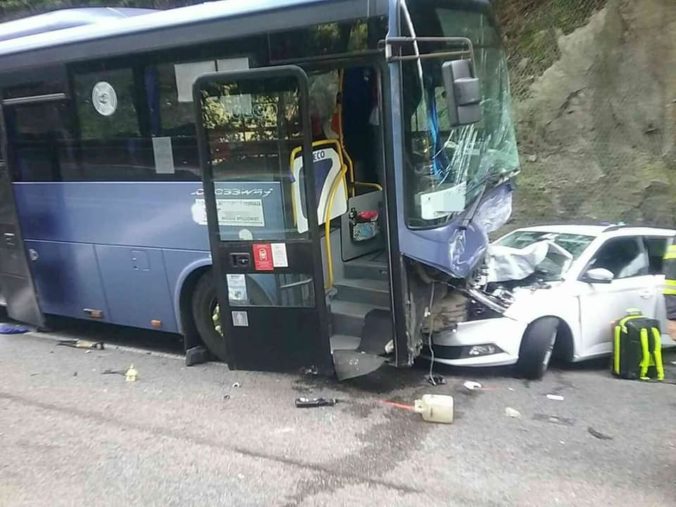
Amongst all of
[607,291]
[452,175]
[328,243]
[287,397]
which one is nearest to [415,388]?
[287,397]

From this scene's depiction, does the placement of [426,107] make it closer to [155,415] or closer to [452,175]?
[452,175]

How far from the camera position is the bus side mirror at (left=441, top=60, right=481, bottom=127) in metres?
4.59

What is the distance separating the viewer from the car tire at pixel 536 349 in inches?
237

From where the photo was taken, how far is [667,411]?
5328mm

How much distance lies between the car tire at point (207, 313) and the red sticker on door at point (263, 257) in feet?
3.16

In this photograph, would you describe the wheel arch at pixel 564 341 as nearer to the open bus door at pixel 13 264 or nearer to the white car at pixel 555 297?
the white car at pixel 555 297

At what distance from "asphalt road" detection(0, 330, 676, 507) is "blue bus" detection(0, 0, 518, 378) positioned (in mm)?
461

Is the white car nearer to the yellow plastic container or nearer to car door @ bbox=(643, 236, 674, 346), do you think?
car door @ bbox=(643, 236, 674, 346)

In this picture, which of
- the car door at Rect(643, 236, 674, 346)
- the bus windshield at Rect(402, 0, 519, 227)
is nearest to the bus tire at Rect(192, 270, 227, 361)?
the bus windshield at Rect(402, 0, 519, 227)

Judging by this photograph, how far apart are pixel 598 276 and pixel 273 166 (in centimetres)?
329

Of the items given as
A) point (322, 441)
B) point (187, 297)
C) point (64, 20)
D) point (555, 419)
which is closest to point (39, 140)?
point (64, 20)

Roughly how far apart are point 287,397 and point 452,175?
7.37 feet

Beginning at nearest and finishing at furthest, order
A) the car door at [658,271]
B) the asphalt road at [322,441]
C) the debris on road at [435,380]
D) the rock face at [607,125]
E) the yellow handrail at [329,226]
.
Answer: the asphalt road at [322,441] → the yellow handrail at [329,226] → the debris on road at [435,380] → the car door at [658,271] → the rock face at [607,125]

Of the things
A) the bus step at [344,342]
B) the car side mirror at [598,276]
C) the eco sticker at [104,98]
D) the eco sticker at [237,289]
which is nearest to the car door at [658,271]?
the car side mirror at [598,276]
